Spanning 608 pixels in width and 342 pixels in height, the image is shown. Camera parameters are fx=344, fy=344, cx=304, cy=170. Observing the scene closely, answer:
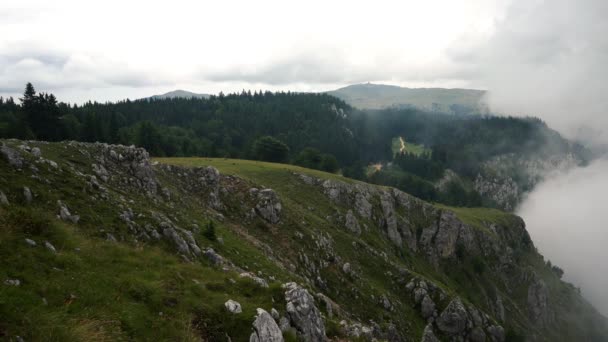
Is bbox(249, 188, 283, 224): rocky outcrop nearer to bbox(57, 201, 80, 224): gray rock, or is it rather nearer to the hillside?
the hillside

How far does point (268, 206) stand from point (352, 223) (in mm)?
22668

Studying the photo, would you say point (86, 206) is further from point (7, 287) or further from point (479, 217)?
point (479, 217)

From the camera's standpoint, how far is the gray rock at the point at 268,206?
159 feet

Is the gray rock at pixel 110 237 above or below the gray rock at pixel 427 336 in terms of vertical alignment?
above

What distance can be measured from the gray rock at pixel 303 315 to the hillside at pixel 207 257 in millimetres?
96

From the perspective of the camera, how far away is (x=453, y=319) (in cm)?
5803

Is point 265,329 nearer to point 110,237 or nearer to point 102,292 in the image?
point 102,292

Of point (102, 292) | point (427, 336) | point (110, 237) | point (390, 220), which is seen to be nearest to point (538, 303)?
point (390, 220)

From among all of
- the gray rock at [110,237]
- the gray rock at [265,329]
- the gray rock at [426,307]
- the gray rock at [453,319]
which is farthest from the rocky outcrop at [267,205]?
the gray rock at [453,319]

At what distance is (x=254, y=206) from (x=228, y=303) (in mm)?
Result: 31058

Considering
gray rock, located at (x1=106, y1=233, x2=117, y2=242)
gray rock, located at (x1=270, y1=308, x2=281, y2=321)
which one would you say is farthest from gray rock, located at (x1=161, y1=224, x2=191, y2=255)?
gray rock, located at (x1=270, y1=308, x2=281, y2=321)

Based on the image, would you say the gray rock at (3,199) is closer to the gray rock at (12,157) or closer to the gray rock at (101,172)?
the gray rock at (12,157)

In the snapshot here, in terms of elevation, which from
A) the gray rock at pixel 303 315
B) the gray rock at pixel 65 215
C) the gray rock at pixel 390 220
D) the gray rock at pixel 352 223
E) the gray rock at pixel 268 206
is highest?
the gray rock at pixel 65 215

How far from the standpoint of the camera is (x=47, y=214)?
20406 millimetres
